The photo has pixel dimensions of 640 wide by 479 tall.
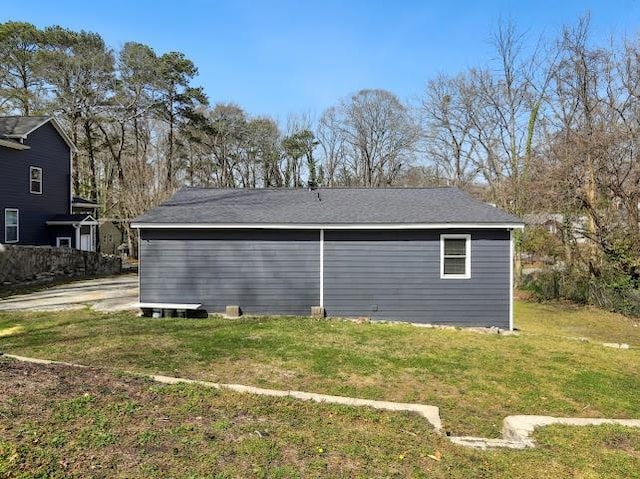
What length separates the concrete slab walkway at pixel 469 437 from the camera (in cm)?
374

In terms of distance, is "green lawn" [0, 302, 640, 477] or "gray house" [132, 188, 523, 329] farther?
"gray house" [132, 188, 523, 329]

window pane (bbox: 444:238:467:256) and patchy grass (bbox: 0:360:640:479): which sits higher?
window pane (bbox: 444:238:467:256)

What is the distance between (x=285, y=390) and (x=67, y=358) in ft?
10.6

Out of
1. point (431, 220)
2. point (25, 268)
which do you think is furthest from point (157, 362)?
point (25, 268)

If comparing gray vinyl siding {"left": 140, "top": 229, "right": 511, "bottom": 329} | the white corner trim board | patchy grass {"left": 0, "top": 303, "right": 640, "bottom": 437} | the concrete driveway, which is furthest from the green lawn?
the white corner trim board

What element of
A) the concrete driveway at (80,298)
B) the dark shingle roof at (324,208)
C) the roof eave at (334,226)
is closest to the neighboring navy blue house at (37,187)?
the concrete driveway at (80,298)

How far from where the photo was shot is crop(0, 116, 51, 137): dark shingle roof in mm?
18766

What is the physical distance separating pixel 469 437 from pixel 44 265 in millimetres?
16299

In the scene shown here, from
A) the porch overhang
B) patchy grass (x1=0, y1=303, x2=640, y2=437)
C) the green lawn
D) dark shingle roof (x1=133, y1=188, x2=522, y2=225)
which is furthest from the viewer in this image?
the porch overhang

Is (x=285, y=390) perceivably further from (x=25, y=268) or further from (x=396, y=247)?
(x=25, y=268)

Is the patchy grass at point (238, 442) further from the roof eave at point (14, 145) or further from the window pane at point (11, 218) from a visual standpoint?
the window pane at point (11, 218)

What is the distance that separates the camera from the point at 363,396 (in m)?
5.11

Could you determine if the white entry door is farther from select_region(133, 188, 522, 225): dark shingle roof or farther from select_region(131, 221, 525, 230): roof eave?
select_region(131, 221, 525, 230): roof eave

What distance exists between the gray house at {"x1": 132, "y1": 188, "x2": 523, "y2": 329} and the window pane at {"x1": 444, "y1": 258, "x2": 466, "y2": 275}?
0.07 ft
